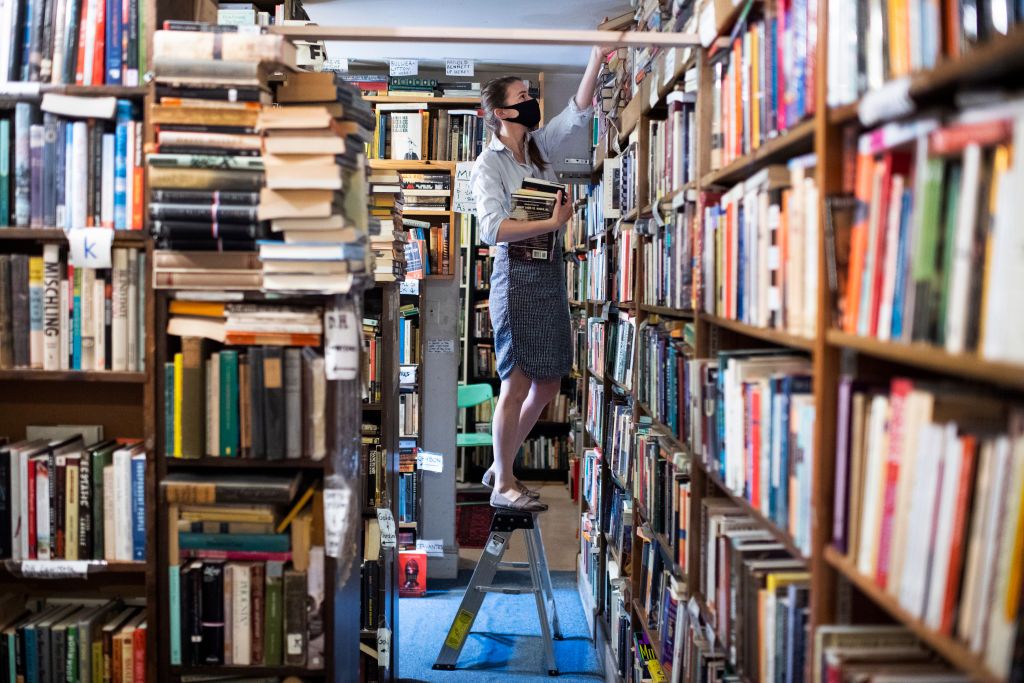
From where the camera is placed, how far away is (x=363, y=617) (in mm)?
2926

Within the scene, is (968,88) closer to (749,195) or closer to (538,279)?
(749,195)

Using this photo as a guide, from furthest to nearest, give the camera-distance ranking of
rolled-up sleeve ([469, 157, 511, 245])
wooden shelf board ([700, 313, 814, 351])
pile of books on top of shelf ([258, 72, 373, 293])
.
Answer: rolled-up sleeve ([469, 157, 511, 245]) < pile of books on top of shelf ([258, 72, 373, 293]) < wooden shelf board ([700, 313, 814, 351])

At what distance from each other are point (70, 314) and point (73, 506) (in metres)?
0.43

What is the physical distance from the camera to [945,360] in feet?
2.86

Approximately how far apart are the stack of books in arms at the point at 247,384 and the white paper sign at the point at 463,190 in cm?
234

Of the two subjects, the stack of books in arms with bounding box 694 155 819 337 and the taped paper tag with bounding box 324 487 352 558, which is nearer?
the stack of books in arms with bounding box 694 155 819 337

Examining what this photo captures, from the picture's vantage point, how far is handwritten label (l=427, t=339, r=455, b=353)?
4309mm

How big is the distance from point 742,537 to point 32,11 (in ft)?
6.11

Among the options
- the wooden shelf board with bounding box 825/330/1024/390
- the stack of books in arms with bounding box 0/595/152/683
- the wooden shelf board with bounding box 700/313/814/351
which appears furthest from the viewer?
the stack of books in arms with bounding box 0/595/152/683

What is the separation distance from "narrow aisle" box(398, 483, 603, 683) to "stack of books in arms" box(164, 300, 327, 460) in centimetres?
172

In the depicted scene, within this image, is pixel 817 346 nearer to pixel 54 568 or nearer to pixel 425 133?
pixel 54 568

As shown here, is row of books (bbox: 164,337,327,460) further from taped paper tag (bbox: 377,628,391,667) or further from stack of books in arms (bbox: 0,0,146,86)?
taped paper tag (bbox: 377,628,391,667)

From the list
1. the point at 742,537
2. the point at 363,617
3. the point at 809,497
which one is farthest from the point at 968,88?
the point at 363,617

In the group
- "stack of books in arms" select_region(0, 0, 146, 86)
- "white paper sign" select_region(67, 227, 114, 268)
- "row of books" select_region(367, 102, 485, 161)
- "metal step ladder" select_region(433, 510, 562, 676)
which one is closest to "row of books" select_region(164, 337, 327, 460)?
"white paper sign" select_region(67, 227, 114, 268)
